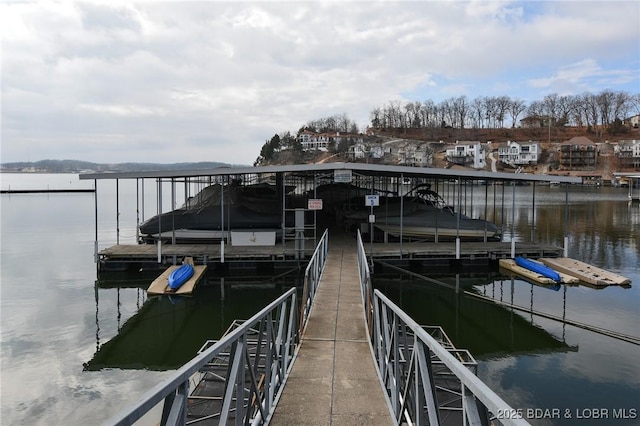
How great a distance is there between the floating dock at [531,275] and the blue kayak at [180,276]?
11.9 metres

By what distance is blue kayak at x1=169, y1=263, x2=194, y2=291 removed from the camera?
50.4ft

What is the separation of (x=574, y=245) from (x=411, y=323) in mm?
25052

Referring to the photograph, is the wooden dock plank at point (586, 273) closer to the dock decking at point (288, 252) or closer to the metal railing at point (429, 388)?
the dock decking at point (288, 252)

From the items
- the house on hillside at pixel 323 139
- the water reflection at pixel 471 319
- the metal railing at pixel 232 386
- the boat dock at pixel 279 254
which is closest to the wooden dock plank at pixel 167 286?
the boat dock at pixel 279 254

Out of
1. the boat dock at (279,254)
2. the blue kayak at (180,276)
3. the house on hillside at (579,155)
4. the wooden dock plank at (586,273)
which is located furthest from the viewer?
the house on hillside at (579,155)

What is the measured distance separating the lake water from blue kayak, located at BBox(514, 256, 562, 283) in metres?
0.58

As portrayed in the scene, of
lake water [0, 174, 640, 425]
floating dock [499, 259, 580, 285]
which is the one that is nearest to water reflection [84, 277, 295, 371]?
lake water [0, 174, 640, 425]

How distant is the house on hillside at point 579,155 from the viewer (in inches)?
4016

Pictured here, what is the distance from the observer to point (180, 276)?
623 inches

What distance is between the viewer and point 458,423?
632 cm

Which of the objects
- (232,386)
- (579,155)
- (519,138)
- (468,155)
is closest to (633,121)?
(519,138)

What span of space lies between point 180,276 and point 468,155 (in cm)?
10579

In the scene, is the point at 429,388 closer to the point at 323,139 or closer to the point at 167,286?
the point at 167,286

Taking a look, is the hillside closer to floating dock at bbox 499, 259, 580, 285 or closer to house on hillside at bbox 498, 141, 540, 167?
house on hillside at bbox 498, 141, 540, 167
